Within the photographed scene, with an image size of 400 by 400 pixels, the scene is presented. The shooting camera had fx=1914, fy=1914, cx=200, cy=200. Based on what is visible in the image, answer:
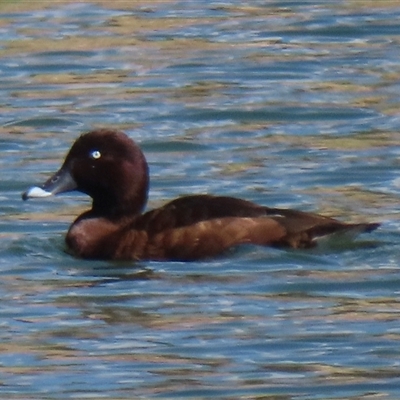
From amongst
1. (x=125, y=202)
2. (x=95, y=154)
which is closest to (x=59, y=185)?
(x=95, y=154)

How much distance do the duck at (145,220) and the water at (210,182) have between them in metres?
0.14

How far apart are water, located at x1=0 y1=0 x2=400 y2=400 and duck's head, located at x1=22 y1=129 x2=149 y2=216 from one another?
467 millimetres

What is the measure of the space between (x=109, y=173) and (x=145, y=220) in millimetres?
556

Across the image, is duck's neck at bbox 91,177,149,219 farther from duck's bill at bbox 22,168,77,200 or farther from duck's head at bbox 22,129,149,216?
duck's bill at bbox 22,168,77,200

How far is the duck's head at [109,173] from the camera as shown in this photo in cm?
1186

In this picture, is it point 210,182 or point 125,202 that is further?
point 210,182

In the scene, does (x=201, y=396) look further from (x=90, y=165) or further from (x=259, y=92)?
(x=259, y=92)

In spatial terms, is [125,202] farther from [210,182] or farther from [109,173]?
[210,182]

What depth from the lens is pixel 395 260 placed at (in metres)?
11.2

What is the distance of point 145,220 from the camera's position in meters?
11.5

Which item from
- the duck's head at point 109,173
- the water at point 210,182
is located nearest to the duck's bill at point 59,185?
the duck's head at point 109,173

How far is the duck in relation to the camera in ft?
36.8

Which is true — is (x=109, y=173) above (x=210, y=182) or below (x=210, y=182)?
above

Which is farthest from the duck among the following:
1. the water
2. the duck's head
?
the water
